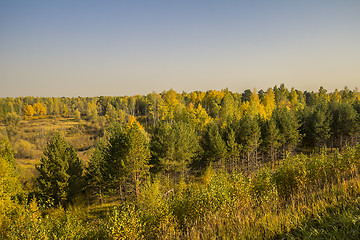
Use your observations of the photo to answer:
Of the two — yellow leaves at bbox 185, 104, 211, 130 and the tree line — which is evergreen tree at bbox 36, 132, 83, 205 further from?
yellow leaves at bbox 185, 104, 211, 130

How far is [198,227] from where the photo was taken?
5586 mm

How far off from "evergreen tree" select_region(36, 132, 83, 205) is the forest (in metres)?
0.12

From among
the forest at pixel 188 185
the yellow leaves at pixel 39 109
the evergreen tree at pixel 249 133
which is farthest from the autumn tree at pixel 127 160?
the yellow leaves at pixel 39 109

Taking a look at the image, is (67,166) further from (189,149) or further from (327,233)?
(327,233)

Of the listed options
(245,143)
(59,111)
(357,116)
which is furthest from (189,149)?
(59,111)

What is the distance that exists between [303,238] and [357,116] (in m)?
47.7

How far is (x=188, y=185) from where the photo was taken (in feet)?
31.4

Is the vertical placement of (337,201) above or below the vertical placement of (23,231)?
above

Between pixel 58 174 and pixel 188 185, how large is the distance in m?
20.5

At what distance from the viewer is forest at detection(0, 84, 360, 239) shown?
5016 millimetres

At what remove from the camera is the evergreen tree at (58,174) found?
22.8 meters

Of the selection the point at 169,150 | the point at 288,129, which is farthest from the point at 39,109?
the point at 288,129

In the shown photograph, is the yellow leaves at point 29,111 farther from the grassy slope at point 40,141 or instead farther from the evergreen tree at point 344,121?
the evergreen tree at point 344,121

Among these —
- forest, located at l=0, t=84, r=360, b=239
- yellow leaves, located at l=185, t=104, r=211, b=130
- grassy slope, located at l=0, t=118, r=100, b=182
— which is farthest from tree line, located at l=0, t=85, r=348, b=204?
grassy slope, located at l=0, t=118, r=100, b=182
